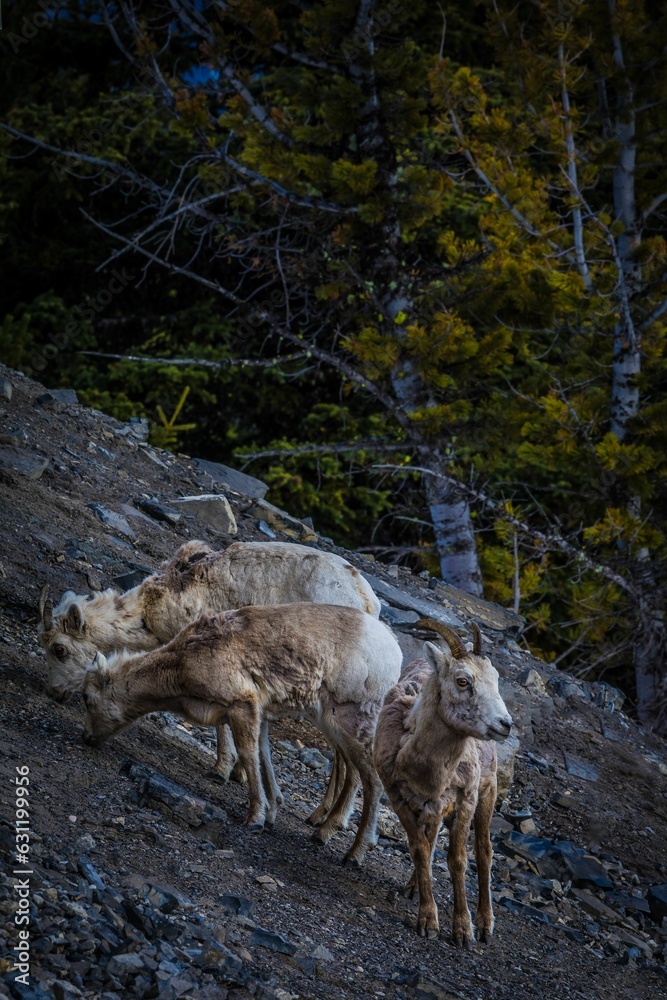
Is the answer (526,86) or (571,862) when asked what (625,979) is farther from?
(526,86)

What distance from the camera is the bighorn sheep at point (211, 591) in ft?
28.3

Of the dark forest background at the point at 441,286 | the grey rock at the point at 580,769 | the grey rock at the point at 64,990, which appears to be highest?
the dark forest background at the point at 441,286

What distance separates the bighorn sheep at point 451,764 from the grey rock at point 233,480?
8.04 m

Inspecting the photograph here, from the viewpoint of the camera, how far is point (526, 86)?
1655 centimetres

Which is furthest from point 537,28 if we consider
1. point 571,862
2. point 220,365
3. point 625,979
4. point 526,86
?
point 625,979

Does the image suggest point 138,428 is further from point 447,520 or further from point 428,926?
point 428,926

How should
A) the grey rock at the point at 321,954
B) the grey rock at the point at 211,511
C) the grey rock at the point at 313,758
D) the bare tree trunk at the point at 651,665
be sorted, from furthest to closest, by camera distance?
the bare tree trunk at the point at 651,665 → the grey rock at the point at 211,511 → the grey rock at the point at 313,758 → the grey rock at the point at 321,954

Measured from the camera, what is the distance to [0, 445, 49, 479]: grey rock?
37.2 ft

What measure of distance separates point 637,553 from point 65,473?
8.78 meters

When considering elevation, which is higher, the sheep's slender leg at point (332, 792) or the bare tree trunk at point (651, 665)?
the bare tree trunk at point (651, 665)

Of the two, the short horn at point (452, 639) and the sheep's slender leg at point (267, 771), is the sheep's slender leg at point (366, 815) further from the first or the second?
the short horn at point (452, 639)

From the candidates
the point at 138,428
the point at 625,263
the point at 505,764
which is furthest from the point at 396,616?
the point at 625,263

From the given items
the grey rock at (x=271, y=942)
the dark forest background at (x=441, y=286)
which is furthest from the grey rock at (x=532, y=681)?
the grey rock at (x=271, y=942)

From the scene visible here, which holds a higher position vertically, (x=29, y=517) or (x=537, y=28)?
(x=537, y=28)
